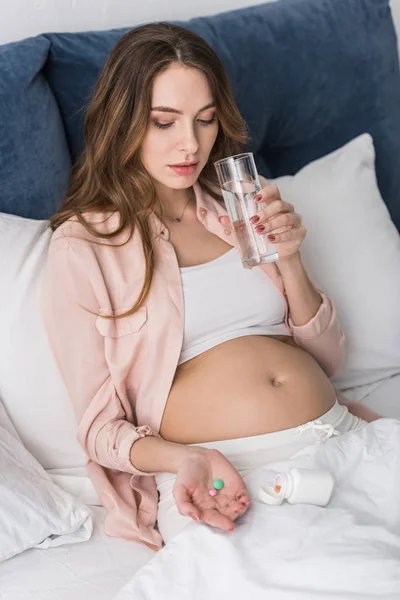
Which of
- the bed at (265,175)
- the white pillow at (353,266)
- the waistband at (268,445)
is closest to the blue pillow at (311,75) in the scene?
the bed at (265,175)

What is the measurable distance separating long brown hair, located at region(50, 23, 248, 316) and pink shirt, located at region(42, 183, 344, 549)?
0.03 metres

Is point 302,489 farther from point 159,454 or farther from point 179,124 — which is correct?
point 179,124

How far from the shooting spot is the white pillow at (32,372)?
1.66 m

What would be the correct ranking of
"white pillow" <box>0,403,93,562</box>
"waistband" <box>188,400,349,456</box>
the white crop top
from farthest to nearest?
the white crop top
"waistband" <box>188,400,349,456</box>
"white pillow" <box>0,403,93,562</box>

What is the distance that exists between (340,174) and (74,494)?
969mm

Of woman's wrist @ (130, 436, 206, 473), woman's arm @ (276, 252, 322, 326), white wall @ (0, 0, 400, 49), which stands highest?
white wall @ (0, 0, 400, 49)

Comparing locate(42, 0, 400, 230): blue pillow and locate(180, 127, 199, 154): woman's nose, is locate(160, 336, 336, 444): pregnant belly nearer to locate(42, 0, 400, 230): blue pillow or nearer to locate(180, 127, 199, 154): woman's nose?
locate(180, 127, 199, 154): woman's nose

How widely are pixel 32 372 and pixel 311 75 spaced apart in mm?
1106

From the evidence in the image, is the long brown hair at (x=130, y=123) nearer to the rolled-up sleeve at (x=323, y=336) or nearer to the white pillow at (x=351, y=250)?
the white pillow at (x=351, y=250)

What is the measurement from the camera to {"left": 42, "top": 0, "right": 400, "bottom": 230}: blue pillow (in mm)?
2156

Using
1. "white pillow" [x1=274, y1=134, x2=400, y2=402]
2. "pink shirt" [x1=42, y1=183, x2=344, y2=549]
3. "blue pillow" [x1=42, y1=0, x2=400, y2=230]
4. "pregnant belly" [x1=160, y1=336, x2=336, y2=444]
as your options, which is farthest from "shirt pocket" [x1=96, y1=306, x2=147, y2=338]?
"blue pillow" [x1=42, y1=0, x2=400, y2=230]

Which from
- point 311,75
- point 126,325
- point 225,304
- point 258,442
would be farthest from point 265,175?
point 258,442

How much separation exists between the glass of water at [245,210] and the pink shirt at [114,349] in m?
0.23

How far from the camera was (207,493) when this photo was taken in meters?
1.41
